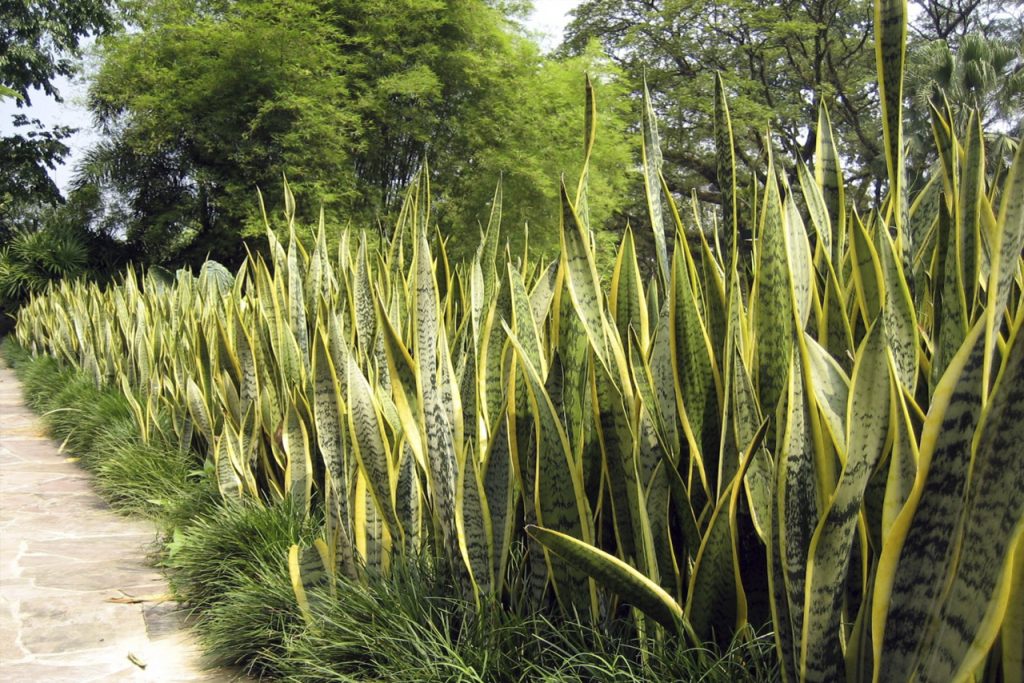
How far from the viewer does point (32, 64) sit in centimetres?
2202

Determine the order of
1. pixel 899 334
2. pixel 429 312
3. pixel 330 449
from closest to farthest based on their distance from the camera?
pixel 899 334 → pixel 429 312 → pixel 330 449

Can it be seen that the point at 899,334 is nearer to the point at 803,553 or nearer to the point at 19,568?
the point at 803,553

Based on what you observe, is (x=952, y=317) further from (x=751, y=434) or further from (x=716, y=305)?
(x=716, y=305)

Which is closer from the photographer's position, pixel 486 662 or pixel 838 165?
pixel 486 662

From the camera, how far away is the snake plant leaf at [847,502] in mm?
859

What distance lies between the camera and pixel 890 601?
0.85 m

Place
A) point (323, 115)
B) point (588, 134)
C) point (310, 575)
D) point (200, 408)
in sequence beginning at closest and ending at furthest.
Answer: point (588, 134) < point (310, 575) < point (200, 408) < point (323, 115)

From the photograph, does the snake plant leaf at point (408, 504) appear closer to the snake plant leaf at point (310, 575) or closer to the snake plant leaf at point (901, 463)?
the snake plant leaf at point (310, 575)

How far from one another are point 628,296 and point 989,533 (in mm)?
998

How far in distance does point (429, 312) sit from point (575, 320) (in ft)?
0.89

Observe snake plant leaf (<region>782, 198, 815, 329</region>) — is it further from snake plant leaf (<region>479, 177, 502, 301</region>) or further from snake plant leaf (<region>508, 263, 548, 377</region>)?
snake plant leaf (<region>479, 177, 502, 301</region>)

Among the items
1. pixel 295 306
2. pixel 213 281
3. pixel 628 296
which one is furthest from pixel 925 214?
pixel 213 281

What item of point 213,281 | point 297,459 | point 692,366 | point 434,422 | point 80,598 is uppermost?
point 213,281

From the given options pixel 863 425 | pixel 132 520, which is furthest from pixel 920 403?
pixel 132 520
